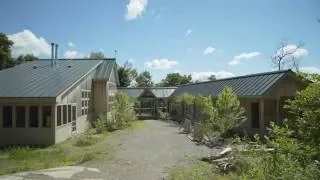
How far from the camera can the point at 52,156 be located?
55.7 feet

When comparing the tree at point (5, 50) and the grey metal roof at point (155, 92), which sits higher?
the tree at point (5, 50)

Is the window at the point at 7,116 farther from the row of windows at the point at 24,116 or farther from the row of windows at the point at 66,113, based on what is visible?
the row of windows at the point at 66,113

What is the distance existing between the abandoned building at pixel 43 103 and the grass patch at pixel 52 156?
152 cm

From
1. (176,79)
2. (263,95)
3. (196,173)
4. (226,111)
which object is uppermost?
(176,79)

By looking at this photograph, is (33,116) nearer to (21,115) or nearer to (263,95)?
(21,115)

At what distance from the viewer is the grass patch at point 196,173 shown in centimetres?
1130

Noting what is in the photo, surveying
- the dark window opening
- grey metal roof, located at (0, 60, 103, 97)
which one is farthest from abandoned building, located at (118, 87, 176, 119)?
the dark window opening

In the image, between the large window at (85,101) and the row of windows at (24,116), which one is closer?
the row of windows at (24,116)

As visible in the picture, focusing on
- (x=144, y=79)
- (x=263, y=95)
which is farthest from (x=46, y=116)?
(x=144, y=79)

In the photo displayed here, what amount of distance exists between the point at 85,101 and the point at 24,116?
8330 mm

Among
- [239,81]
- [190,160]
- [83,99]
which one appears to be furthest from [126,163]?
[239,81]

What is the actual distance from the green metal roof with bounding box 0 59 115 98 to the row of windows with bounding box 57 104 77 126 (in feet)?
4.39

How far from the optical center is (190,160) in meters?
15.5

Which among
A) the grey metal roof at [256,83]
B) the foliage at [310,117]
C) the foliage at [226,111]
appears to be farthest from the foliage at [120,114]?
the foliage at [310,117]
